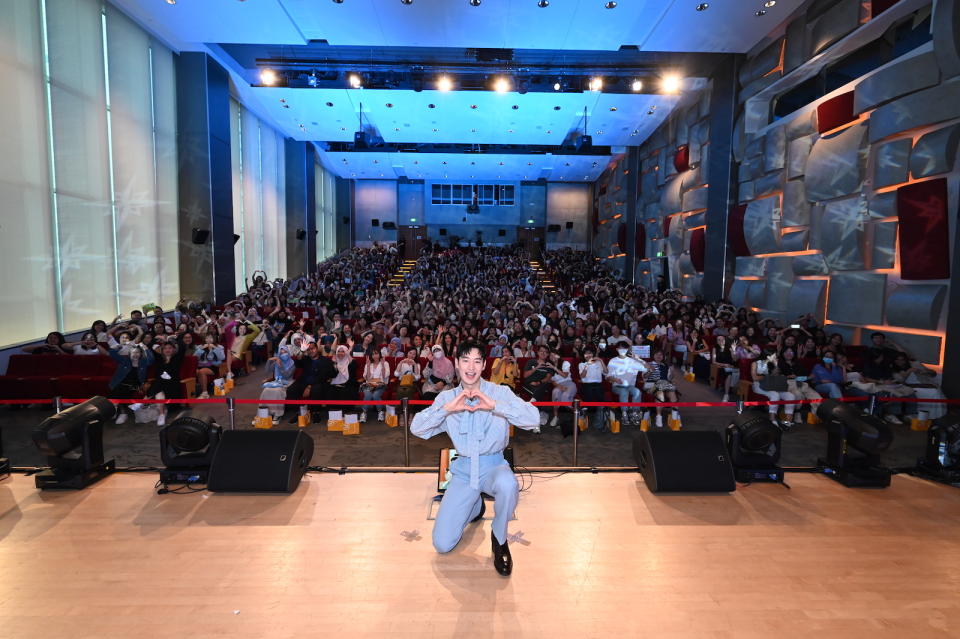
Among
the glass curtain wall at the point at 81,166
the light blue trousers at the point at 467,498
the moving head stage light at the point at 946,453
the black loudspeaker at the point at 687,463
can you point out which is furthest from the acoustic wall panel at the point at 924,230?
the glass curtain wall at the point at 81,166

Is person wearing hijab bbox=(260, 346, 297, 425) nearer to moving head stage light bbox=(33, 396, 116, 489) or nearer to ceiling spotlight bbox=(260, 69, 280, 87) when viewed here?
moving head stage light bbox=(33, 396, 116, 489)

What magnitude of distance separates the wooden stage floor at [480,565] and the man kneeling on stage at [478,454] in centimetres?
25

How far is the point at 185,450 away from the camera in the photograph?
14.2 feet

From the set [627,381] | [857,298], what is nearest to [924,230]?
[857,298]

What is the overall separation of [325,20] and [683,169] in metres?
12.5

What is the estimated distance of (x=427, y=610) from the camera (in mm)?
2846

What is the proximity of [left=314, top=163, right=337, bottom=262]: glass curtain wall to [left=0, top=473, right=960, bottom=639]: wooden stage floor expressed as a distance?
27189 millimetres

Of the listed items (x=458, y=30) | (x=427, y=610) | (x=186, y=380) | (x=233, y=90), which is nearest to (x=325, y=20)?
(x=458, y=30)

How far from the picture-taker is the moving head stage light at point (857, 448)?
4.30 meters

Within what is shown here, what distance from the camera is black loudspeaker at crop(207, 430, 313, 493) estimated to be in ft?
13.8

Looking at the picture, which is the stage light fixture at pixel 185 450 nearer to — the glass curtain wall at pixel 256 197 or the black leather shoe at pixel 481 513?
the black leather shoe at pixel 481 513

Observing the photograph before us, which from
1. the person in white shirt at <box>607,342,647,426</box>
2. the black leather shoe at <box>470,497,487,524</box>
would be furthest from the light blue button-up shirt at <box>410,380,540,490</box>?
the person in white shirt at <box>607,342,647,426</box>

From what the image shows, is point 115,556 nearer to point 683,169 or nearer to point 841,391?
point 841,391

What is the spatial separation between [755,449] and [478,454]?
2807 millimetres
